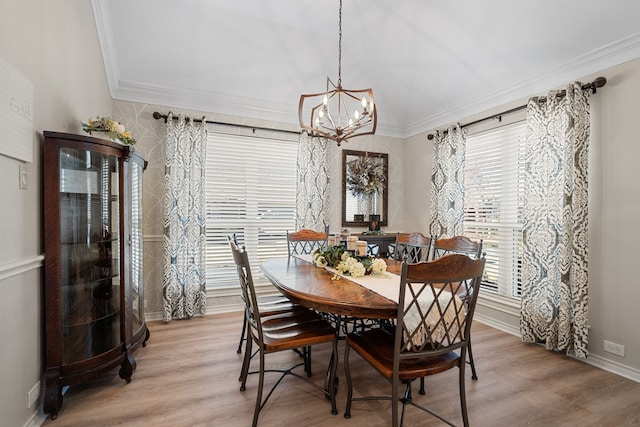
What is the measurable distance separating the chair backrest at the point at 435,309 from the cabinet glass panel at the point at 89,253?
2094 mm

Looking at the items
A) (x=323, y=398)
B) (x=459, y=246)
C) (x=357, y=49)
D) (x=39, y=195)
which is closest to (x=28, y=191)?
(x=39, y=195)

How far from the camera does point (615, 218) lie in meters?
2.63

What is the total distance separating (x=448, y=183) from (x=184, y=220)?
3342 mm

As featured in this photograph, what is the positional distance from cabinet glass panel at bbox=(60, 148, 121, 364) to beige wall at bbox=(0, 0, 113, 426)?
154mm

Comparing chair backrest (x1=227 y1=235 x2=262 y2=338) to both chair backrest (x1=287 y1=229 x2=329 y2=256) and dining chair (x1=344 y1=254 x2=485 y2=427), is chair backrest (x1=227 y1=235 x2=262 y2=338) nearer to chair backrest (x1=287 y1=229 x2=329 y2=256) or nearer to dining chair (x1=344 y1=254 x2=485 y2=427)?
dining chair (x1=344 y1=254 x2=485 y2=427)

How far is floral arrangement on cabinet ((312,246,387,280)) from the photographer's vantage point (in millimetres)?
2346

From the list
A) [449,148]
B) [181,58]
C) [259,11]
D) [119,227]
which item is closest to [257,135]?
[181,58]

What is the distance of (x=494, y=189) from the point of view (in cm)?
371

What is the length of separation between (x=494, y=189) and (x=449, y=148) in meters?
0.78

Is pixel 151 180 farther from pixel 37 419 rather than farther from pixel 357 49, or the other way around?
pixel 357 49

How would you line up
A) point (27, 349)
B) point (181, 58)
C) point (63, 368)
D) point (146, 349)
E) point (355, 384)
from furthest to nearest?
point (181, 58), point (146, 349), point (355, 384), point (63, 368), point (27, 349)

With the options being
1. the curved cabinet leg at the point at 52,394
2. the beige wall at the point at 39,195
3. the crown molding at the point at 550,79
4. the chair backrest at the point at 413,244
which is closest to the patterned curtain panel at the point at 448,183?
the crown molding at the point at 550,79

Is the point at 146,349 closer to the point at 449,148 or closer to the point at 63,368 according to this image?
the point at 63,368

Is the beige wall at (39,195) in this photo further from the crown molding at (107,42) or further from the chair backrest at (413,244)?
the chair backrest at (413,244)
